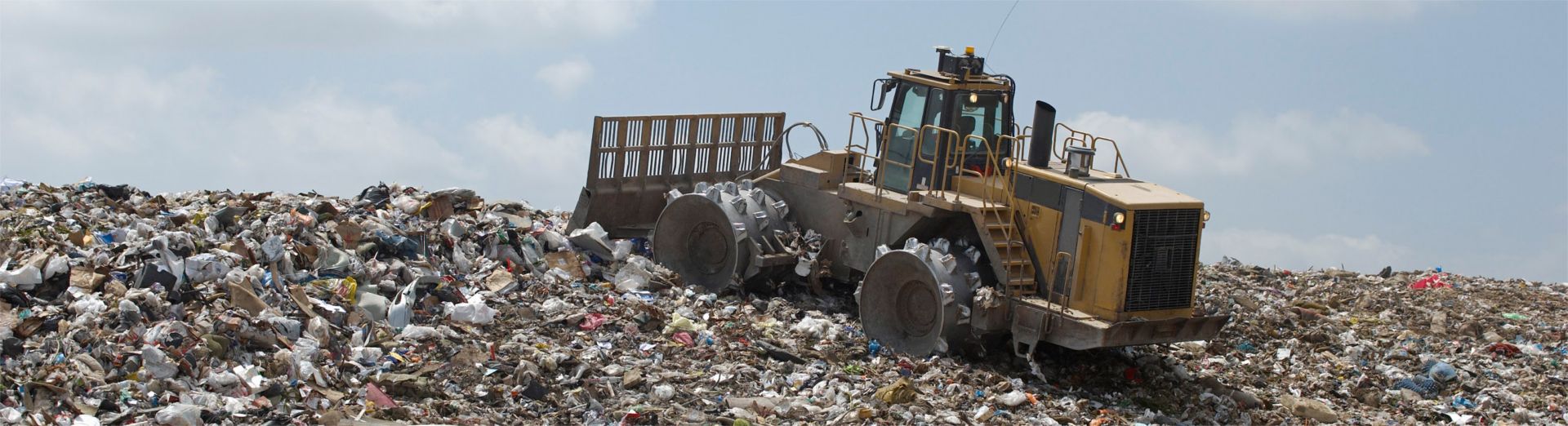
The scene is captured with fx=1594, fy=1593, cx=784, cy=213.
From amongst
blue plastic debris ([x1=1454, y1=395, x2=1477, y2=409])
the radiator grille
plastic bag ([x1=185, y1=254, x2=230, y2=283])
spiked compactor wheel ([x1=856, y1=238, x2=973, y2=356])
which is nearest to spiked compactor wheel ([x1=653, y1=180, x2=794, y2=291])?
spiked compactor wheel ([x1=856, y1=238, x2=973, y2=356])

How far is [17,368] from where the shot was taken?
9.56m

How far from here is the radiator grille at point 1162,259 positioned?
10836 millimetres

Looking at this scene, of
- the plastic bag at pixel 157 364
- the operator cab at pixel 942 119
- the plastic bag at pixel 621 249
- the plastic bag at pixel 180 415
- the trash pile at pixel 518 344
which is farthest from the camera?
the plastic bag at pixel 621 249

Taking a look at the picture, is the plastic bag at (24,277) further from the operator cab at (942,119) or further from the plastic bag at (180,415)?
the operator cab at (942,119)

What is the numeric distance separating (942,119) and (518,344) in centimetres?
357

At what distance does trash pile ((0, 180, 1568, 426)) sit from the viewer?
9.69 metres

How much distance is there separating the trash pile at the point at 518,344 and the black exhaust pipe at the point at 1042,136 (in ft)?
4.77

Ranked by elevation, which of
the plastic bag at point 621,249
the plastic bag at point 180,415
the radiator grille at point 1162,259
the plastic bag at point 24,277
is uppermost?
the radiator grille at point 1162,259

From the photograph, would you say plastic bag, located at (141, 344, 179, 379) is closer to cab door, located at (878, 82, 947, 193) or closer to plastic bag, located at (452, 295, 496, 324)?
plastic bag, located at (452, 295, 496, 324)

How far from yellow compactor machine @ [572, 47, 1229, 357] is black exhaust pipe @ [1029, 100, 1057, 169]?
0.04 feet

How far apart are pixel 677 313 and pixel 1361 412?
200 inches

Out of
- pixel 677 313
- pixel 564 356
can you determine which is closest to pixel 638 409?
pixel 564 356

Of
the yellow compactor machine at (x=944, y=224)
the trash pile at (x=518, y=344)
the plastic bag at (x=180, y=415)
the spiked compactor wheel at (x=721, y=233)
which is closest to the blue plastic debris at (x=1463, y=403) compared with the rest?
the trash pile at (x=518, y=344)

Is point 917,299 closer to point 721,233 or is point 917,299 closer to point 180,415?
point 721,233
